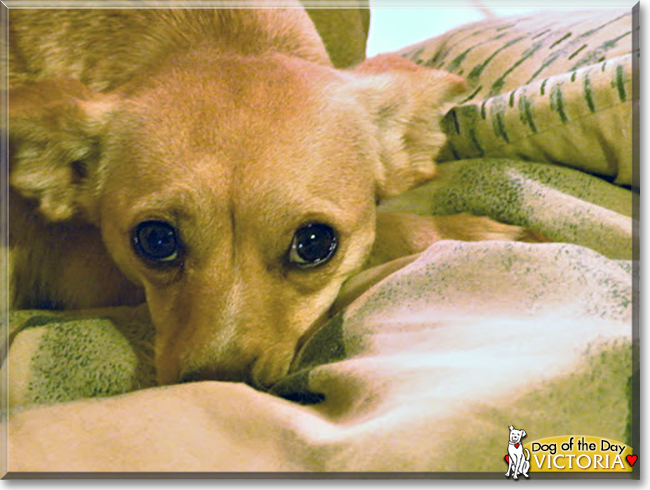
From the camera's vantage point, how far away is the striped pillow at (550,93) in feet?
3.62

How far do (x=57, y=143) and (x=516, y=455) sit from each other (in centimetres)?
98

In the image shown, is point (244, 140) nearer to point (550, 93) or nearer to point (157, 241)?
point (157, 241)

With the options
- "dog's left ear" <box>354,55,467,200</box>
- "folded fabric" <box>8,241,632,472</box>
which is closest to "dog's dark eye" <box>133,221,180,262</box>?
"folded fabric" <box>8,241,632,472</box>

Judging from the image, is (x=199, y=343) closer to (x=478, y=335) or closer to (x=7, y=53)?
(x=478, y=335)

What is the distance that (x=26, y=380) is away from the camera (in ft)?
2.87

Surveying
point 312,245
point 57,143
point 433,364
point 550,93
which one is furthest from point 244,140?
point 550,93

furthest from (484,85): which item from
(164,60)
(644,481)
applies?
(644,481)

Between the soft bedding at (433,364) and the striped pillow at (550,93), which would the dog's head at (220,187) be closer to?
the soft bedding at (433,364)

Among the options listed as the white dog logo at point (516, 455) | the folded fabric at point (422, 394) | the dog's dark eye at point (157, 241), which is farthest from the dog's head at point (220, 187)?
the white dog logo at point (516, 455)

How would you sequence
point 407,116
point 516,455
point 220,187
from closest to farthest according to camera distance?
point 516,455 → point 220,187 → point 407,116

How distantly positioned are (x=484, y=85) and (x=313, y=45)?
16.9 inches

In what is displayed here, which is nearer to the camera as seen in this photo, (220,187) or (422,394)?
(422,394)

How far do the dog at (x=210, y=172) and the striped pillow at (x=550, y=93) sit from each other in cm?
10

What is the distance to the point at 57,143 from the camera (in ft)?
3.71
